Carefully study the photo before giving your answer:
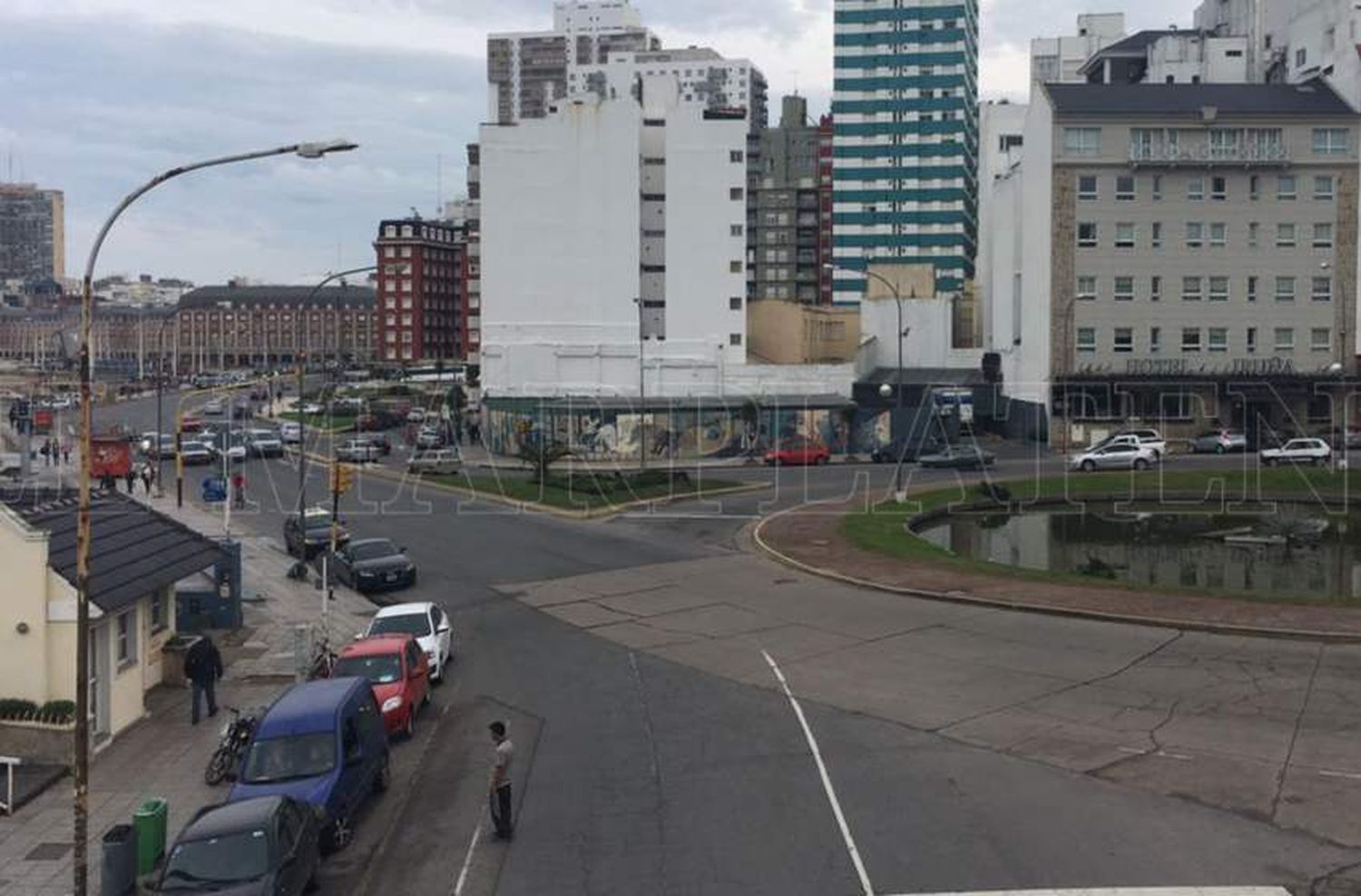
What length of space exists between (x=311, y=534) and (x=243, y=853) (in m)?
26.7

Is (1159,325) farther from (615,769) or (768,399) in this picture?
(615,769)

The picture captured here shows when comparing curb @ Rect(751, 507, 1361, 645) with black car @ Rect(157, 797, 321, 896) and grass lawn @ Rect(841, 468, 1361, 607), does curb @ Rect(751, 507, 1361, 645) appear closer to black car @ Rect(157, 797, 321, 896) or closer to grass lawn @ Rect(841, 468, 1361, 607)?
grass lawn @ Rect(841, 468, 1361, 607)

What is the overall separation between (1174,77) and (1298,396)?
34931 millimetres

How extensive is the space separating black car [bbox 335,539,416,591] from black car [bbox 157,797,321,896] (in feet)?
61.4

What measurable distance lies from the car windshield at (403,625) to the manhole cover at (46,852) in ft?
26.6

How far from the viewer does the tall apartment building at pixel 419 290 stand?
159 meters

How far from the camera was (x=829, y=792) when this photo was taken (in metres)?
15.2

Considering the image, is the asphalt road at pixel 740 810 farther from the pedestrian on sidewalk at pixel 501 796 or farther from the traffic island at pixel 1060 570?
the traffic island at pixel 1060 570

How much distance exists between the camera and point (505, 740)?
48.2ft

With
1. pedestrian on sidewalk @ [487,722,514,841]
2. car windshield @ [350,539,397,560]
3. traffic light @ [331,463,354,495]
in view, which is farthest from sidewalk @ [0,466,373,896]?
pedestrian on sidewalk @ [487,722,514,841]

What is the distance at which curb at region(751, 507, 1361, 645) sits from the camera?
75.3 feet

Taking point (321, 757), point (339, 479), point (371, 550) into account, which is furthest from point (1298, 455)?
point (321, 757)

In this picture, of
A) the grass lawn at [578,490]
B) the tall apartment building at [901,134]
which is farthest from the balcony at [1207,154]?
the tall apartment building at [901,134]

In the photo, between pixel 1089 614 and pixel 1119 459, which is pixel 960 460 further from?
pixel 1089 614
